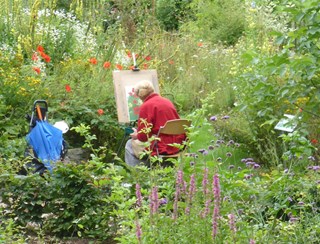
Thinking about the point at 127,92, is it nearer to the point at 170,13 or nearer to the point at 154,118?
the point at 154,118

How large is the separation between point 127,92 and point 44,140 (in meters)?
1.85

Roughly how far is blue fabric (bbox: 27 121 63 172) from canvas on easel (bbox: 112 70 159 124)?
137 cm

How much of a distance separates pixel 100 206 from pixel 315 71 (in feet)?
7.34

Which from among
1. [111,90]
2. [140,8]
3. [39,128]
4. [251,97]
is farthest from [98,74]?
[251,97]

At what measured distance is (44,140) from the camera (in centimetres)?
822

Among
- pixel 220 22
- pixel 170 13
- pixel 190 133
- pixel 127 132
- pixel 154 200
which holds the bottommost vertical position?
pixel 170 13

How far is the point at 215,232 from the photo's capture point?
3494 mm

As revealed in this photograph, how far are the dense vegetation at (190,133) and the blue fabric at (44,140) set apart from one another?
245 mm

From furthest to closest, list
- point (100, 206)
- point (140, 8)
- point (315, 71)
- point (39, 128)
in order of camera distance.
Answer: point (140, 8)
point (39, 128)
point (100, 206)
point (315, 71)

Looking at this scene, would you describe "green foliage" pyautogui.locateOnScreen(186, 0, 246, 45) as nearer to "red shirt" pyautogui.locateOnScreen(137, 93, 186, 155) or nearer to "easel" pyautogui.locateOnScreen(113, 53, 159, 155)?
"easel" pyautogui.locateOnScreen(113, 53, 159, 155)

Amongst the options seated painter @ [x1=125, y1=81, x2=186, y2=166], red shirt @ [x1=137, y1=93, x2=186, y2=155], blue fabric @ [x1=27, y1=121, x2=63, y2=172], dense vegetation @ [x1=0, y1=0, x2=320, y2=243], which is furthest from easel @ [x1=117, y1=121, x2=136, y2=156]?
blue fabric @ [x1=27, y1=121, x2=63, y2=172]

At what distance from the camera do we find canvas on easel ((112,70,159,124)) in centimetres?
962

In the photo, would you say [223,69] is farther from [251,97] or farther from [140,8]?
[251,97]

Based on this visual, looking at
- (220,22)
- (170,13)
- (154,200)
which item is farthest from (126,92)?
(170,13)
